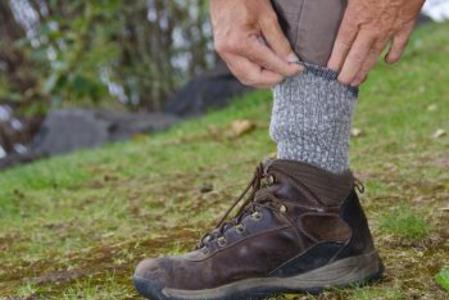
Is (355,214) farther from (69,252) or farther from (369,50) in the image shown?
(69,252)

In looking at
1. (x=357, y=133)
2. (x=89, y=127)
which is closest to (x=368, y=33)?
(x=357, y=133)

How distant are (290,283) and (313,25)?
1.79 ft

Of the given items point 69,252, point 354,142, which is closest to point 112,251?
point 69,252

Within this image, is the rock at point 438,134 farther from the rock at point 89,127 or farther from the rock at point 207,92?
the rock at point 207,92

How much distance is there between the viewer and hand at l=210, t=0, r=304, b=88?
5.59 ft

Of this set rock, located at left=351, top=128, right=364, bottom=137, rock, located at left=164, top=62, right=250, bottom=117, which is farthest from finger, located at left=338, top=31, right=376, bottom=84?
rock, located at left=164, top=62, right=250, bottom=117

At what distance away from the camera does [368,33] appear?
164cm

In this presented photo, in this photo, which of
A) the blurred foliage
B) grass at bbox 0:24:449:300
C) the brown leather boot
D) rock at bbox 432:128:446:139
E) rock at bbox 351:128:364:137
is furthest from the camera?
the blurred foliage

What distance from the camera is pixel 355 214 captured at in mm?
1801

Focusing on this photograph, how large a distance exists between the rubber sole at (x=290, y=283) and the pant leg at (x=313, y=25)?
17.4 inches

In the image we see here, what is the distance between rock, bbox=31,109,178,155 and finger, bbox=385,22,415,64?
201 inches

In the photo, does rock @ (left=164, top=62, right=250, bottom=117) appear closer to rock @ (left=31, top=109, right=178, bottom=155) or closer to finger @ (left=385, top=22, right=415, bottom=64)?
rock @ (left=31, top=109, right=178, bottom=155)

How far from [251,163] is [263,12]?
2318mm

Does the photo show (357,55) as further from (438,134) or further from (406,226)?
(438,134)
